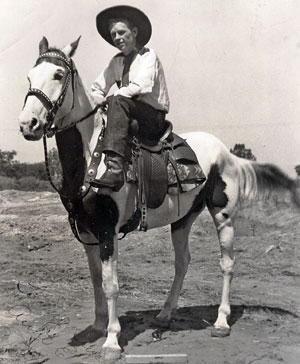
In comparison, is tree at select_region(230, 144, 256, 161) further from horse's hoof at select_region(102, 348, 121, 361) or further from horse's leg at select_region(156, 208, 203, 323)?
horse's hoof at select_region(102, 348, 121, 361)

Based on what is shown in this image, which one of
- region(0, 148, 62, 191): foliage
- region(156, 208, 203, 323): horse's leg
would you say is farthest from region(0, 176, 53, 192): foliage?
region(156, 208, 203, 323): horse's leg

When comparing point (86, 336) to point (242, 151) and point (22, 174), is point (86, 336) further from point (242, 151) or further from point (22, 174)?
point (22, 174)

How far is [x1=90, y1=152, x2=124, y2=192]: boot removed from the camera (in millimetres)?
4012

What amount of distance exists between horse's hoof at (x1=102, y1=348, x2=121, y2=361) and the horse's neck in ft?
4.71

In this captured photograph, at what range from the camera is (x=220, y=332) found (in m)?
5.00

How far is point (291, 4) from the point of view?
599 cm

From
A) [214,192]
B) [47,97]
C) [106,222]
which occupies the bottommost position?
[106,222]

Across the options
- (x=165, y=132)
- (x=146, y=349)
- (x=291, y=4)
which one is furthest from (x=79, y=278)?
(x=291, y=4)

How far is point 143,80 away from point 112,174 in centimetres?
87

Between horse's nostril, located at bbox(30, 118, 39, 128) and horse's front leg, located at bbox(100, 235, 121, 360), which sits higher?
horse's nostril, located at bbox(30, 118, 39, 128)

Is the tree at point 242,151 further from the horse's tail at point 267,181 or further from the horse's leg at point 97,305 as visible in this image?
the horse's leg at point 97,305

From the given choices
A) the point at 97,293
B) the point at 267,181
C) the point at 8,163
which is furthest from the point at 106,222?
the point at 8,163

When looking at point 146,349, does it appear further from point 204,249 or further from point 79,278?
point 204,249

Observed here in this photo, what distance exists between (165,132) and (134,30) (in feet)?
3.33
